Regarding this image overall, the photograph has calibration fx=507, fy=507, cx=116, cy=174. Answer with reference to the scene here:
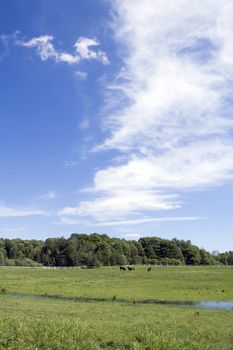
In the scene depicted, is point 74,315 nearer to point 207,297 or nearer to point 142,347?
point 142,347

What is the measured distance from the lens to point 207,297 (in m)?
56.0

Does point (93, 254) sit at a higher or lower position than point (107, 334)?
higher

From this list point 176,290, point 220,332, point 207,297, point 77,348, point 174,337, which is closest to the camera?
point 77,348

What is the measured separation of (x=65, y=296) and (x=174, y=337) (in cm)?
3514

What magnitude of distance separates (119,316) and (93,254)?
163761mm

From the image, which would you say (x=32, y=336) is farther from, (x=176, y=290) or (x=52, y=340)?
(x=176, y=290)

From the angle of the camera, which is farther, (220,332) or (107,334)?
(220,332)

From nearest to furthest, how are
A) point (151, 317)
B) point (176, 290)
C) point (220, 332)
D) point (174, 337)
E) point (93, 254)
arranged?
point (174, 337) < point (220, 332) < point (151, 317) < point (176, 290) < point (93, 254)

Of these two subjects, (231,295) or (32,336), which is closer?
(32,336)

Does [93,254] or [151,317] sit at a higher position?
[93,254]

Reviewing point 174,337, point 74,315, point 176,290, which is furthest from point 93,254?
point 174,337

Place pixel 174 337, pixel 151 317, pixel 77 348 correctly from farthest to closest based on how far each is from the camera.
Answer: pixel 151 317 < pixel 174 337 < pixel 77 348

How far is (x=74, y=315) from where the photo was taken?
3462 centimetres

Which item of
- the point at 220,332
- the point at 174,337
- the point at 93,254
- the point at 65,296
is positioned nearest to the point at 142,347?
the point at 174,337
